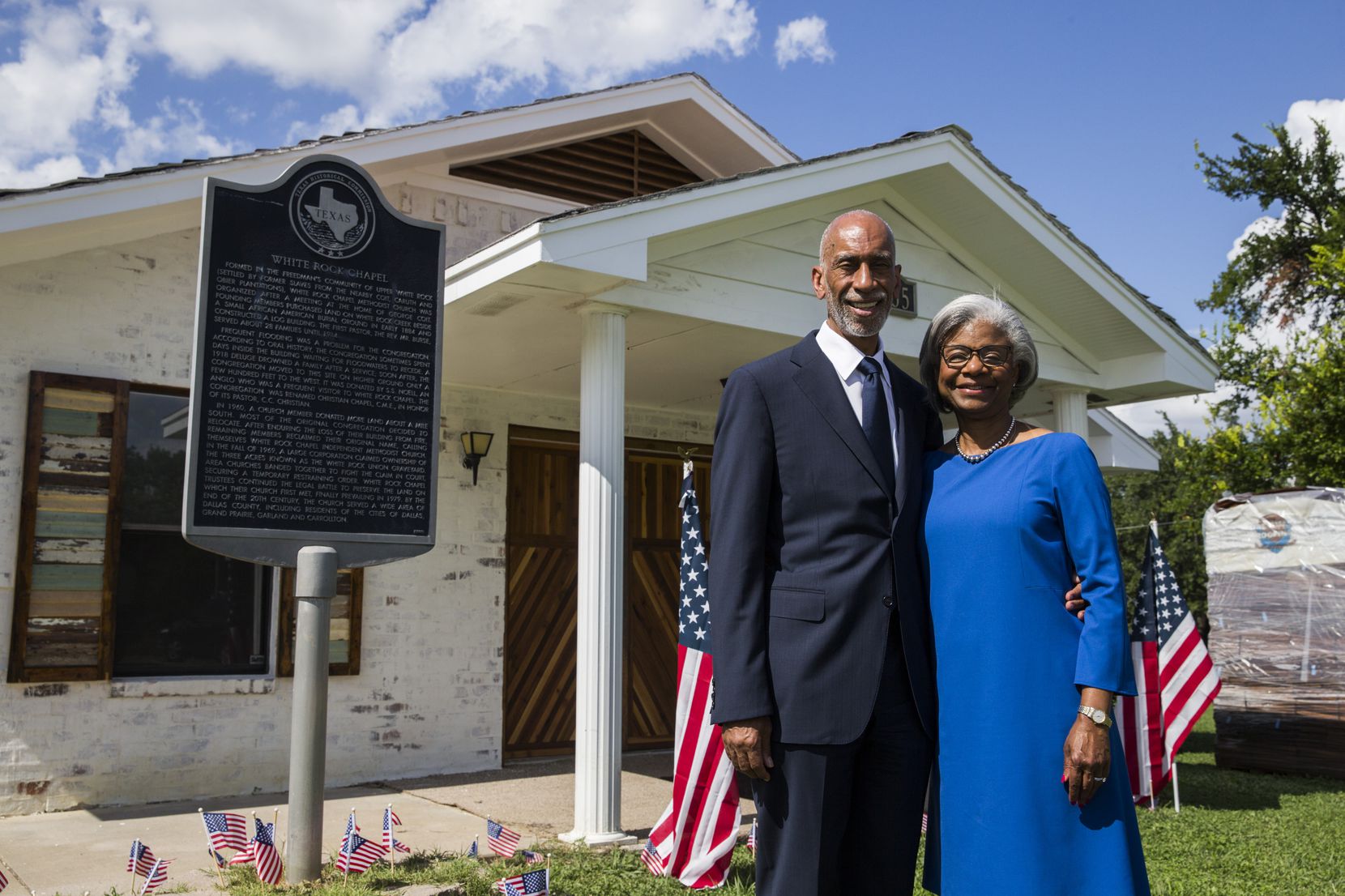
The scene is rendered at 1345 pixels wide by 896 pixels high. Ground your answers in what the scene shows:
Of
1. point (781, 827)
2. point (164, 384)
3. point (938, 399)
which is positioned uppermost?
point (164, 384)

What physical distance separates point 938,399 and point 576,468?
7.00m

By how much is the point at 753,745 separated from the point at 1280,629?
879 cm

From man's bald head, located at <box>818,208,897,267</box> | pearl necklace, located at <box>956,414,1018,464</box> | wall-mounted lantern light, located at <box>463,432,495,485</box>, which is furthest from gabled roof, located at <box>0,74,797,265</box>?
pearl necklace, located at <box>956,414,1018,464</box>

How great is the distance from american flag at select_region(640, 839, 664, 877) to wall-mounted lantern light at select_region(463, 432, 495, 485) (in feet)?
13.3

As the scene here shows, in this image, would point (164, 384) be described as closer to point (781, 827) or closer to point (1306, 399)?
point (781, 827)

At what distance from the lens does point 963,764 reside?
8.57ft

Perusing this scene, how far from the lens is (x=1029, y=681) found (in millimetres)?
2535

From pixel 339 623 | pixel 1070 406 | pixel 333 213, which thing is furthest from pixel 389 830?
pixel 1070 406

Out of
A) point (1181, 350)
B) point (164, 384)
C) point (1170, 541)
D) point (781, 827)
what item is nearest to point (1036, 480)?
point (781, 827)

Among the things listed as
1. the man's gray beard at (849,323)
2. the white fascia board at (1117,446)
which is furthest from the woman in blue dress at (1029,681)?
the white fascia board at (1117,446)

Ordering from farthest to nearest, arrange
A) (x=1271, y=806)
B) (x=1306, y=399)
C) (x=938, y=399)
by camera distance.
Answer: (x=1306, y=399)
(x=1271, y=806)
(x=938, y=399)

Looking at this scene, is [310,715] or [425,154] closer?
[310,715]

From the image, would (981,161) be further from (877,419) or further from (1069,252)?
(877,419)

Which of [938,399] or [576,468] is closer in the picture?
[938,399]
